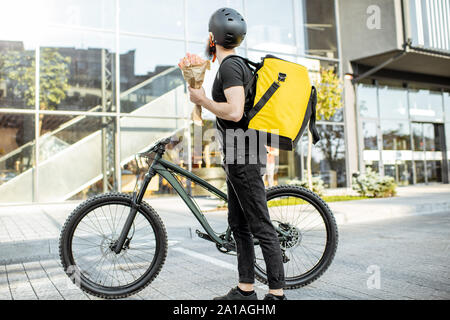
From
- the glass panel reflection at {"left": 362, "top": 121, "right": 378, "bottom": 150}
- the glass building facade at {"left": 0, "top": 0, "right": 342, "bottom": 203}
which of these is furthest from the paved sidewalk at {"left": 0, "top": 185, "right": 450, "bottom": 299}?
the glass panel reflection at {"left": 362, "top": 121, "right": 378, "bottom": 150}

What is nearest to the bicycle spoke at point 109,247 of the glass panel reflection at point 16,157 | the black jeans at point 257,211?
the black jeans at point 257,211

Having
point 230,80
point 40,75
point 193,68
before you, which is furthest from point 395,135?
point 193,68

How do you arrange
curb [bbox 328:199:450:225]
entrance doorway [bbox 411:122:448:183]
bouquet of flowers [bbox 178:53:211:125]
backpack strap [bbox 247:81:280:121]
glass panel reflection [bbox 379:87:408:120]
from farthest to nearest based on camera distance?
entrance doorway [bbox 411:122:448:183] < glass panel reflection [bbox 379:87:408:120] < curb [bbox 328:199:450:225] < backpack strap [bbox 247:81:280:121] < bouquet of flowers [bbox 178:53:211:125]

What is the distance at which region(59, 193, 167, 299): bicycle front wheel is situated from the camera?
9.28ft

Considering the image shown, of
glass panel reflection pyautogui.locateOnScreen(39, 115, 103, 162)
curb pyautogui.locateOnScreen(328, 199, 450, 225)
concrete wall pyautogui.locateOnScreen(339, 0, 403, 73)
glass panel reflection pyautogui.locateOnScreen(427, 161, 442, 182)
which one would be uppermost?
concrete wall pyautogui.locateOnScreen(339, 0, 403, 73)

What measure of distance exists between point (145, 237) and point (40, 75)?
31.1ft

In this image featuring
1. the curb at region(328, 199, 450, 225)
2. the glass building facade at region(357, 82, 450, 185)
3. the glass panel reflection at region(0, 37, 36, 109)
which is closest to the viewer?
the curb at region(328, 199, 450, 225)

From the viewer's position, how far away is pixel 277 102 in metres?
2.49

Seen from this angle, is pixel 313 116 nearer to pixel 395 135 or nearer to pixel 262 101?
pixel 262 101

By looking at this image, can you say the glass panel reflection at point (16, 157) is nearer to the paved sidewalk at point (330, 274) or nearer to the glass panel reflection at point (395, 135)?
the paved sidewalk at point (330, 274)

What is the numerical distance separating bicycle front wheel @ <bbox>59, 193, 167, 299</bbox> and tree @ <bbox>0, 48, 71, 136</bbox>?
882 centimetres

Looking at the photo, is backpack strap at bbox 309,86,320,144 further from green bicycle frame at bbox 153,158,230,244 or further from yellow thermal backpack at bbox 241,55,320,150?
green bicycle frame at bbox 153,158,230,244

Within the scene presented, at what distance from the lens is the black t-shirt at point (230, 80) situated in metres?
2.39

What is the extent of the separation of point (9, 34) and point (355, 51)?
12234 mm
